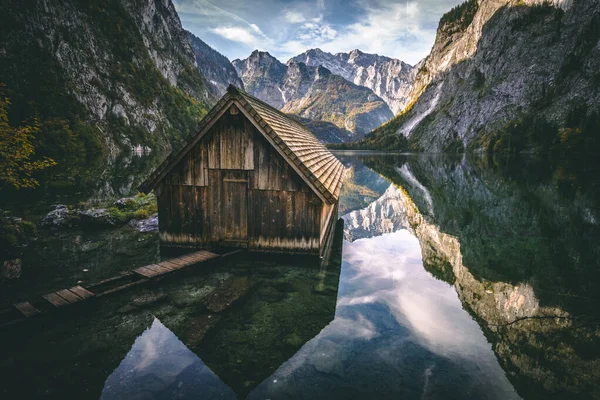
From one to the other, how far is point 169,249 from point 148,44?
161m

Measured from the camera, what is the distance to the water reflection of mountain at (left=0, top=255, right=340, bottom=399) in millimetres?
5266

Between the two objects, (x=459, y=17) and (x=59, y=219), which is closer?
(x=59, y=219)

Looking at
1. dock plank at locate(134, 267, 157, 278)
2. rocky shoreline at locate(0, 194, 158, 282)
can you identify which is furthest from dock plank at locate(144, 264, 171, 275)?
rocky shoreline at locate(0, 194, 158, 282)

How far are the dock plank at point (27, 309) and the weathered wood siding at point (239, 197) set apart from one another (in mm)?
4846

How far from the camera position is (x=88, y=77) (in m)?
83.9

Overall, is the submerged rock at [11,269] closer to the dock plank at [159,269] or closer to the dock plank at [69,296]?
the dock plank at [69,296]

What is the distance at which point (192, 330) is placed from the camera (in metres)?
6.93

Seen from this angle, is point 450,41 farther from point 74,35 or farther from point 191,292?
point 191,292

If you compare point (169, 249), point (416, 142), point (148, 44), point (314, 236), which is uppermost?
point (148, 44)

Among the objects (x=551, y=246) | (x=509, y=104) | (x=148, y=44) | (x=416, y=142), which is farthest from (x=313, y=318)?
(x=148, y=44)

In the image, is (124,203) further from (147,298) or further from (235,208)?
(147,298)

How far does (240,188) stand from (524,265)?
12031mm

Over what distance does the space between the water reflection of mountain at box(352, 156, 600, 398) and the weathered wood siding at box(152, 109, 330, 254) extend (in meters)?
6.15

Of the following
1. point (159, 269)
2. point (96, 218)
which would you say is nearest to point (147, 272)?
point (159, 269)
